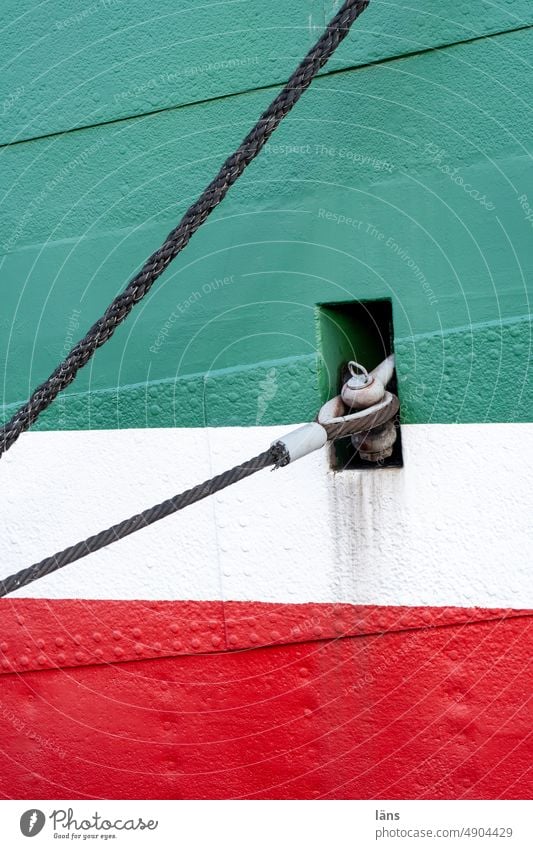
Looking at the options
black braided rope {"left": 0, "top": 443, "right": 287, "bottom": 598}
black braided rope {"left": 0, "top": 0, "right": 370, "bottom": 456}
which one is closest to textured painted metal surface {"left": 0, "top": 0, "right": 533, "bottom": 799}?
black braided rope {"left": 0, "top": 0, "right": 370, "bottom": 456}

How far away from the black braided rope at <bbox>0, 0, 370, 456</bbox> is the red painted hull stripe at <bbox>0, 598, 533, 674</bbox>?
541 mm

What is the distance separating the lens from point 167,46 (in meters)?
2.09

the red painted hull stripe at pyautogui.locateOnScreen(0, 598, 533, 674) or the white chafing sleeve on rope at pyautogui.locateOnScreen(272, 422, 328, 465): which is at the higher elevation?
the white chafing sleeve on rope at pyautogui.locateOnScreen(272, 422, 328, 465)

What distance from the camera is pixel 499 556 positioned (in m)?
1.92

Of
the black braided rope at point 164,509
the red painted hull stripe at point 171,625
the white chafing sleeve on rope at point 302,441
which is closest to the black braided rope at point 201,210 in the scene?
the black braided rope at point 164,509

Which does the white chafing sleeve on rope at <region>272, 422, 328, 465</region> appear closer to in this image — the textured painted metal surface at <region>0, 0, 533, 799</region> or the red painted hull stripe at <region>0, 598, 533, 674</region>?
the textured painted metal surface at <region>0, 0, 533, 799</region>

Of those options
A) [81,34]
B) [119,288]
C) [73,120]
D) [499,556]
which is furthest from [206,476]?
[81,34]

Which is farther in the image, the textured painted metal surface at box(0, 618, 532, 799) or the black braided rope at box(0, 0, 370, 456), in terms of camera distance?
the textured painted metal surface at box(0, 618, 532, 799)

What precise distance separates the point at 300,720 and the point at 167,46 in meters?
1.33

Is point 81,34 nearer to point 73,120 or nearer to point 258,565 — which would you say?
point 73,120

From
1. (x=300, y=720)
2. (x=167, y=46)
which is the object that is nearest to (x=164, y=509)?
(x=300, y=720)

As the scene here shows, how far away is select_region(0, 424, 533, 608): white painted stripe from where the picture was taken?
1.92m

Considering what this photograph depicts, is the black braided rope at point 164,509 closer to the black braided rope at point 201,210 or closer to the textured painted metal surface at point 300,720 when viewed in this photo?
the black braided rope at point 201,210

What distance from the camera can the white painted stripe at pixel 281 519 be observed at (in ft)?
6.29
